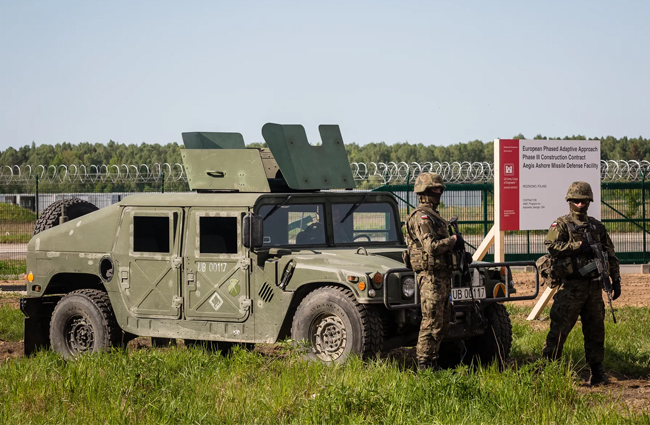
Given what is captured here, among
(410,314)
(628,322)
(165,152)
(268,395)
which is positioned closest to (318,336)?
(410,314)

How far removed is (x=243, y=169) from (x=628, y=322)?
5.38 metres

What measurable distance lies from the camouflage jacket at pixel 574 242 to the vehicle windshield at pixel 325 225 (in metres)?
1.69

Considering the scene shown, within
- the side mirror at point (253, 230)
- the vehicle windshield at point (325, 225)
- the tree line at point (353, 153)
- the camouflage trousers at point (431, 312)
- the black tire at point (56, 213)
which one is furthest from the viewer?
the tree line at point (353, 153)

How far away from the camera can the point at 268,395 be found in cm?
662

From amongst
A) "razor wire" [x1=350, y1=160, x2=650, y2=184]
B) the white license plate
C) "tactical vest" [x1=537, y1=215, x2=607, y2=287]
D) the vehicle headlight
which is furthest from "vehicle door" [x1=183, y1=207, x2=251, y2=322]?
"razor wire" [x1=350, y1=160, x2=650, y2=184]

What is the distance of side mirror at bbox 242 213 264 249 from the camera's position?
26.1ft

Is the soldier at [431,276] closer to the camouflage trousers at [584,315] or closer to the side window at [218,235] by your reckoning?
the camouflage trousers at [584,315]

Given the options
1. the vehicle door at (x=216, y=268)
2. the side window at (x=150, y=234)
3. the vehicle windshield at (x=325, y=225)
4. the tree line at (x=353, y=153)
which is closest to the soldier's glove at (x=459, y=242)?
the vehicle windshield at (x=325, y=225)

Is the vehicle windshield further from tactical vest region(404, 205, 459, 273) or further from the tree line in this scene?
the tree line

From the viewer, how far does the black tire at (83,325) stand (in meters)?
9.13

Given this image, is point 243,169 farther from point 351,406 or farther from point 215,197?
point 351,406

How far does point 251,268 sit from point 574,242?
289 cm

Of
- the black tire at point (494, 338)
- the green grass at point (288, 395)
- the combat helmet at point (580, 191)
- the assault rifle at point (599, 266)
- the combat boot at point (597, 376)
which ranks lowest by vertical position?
the combat boot at point (597, 376)

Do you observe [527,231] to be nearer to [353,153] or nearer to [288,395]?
[288,395]
